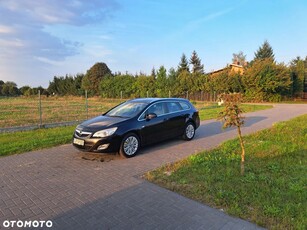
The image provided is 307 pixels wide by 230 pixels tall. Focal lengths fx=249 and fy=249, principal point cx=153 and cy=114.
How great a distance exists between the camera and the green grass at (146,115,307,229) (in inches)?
140

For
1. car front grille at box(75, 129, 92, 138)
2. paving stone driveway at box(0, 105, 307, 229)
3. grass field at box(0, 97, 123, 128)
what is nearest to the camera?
paving stone driveway at box(0, 105, 307, 229)

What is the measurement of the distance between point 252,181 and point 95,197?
9.47 feet

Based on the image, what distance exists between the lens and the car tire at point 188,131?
8559 millimetres

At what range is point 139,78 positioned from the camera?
3888cm

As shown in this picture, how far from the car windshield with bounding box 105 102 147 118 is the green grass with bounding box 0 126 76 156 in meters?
2.16

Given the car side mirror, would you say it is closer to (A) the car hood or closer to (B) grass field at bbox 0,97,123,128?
(A) the car hood

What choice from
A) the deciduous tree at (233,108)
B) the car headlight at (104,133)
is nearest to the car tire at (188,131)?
the car headlight at (104,133)

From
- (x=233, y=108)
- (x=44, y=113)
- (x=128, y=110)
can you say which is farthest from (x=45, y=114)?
(x=233, y=108)

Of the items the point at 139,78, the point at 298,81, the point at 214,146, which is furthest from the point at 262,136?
the point at 298,81

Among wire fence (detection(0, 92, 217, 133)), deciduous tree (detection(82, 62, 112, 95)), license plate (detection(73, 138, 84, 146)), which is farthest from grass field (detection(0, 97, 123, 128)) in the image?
deciduous tree (detection(82, 62, 112, 95))

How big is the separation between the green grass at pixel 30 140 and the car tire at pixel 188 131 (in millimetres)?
3970

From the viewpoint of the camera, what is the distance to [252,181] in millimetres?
4703

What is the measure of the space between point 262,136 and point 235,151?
2.74 meters

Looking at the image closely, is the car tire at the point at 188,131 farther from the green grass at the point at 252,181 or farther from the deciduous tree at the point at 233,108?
the deciduous tree at the point at 233,108
